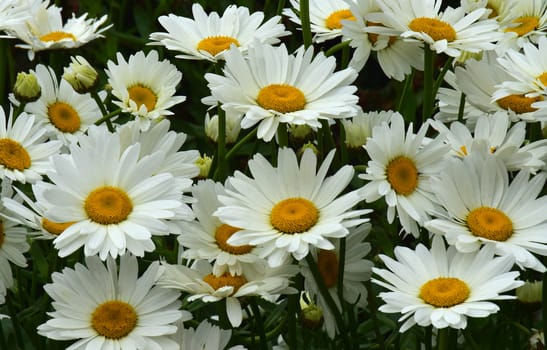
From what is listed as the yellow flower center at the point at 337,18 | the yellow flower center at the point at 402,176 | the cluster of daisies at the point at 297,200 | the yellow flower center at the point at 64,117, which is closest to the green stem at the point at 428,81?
the cluster of daisies at the point at 297,200

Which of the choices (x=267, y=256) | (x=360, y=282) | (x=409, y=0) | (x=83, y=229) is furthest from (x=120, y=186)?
(x=409, y=0)

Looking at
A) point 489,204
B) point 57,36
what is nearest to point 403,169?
point 489,204

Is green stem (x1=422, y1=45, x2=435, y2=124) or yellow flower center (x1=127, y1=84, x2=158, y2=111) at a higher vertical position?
yellow flower center (x1=127, y1=84, x2=158, y2=111)

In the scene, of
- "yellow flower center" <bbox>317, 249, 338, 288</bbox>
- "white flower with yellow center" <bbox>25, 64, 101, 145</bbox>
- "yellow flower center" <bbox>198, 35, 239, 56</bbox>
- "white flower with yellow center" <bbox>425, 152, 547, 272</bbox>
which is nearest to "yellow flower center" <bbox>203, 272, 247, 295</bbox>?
"yellow flower center" <bbox>317, 249, 338, 288</bbox>

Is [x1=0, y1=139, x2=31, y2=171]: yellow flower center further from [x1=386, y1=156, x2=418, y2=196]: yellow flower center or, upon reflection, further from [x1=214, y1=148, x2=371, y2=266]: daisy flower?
[x1=386, y1=156, x2=418, y2=196]: yellow flower center

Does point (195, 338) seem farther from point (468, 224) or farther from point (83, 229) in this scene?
point (468, 224)

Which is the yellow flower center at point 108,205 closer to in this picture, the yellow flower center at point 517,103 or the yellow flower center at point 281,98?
the yellow flower center at point 281,98
